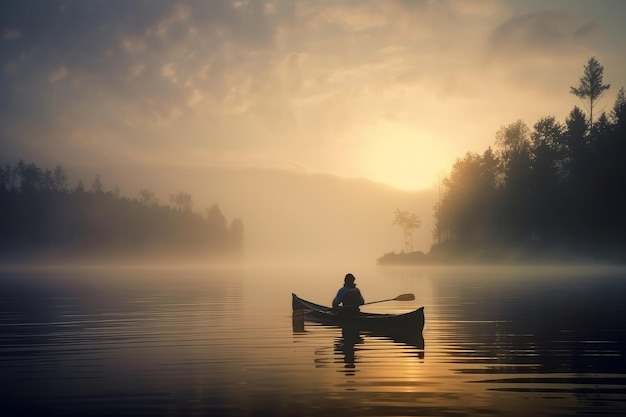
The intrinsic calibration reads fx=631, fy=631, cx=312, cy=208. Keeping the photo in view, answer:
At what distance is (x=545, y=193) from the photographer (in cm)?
11938

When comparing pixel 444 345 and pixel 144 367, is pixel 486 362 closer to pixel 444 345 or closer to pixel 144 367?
pixel 444 345

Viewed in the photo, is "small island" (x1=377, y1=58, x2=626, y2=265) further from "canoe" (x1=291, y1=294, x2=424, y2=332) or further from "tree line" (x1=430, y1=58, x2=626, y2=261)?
"canoe" (x1=291, y1=294, x2=424, y2=332)

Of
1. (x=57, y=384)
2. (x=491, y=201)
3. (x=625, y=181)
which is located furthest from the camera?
(x=491, y=201)

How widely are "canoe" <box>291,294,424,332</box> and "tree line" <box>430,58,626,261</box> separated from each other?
8646cm

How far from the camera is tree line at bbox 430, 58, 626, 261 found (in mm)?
105062

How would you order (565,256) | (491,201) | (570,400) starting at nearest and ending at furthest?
1. (570,400)
2. (565,256)
3. (491,201)

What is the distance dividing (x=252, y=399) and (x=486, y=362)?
8364mm

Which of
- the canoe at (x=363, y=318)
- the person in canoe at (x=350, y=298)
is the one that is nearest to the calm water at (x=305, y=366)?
the canoe at (x=363, y=318)

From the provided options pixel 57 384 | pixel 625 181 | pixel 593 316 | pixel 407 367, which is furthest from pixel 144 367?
pixel 625 181

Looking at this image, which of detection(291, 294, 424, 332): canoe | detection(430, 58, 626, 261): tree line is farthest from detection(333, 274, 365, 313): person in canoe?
detection(430, 58, 626, 261): tree line

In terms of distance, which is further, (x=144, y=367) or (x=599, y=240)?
(x=599, y=240)

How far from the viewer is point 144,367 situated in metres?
19.1

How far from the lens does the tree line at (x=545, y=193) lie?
10506cm

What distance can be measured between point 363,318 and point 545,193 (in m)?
101
